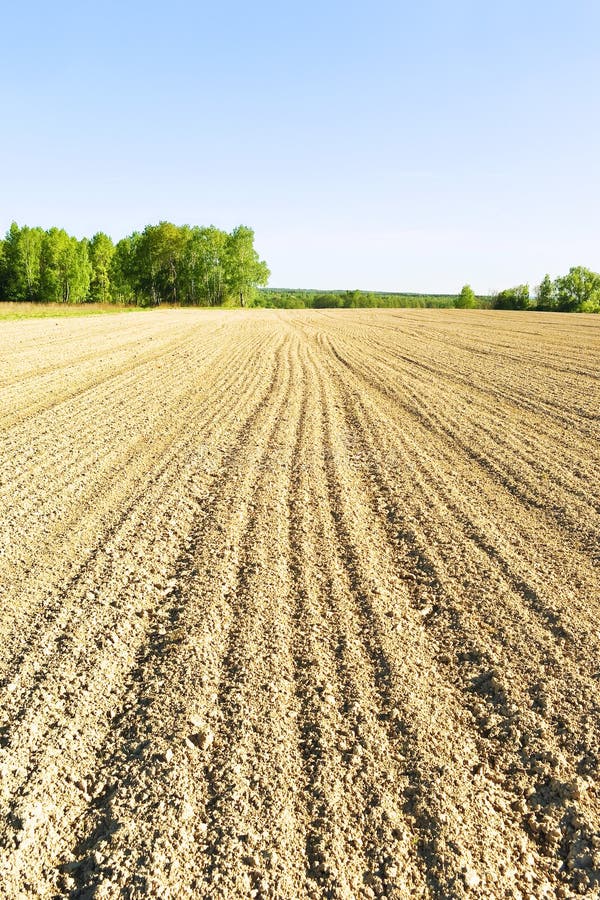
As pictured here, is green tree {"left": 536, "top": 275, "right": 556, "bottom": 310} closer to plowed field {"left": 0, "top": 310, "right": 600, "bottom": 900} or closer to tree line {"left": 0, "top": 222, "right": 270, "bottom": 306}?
tree line {"left": 0, "top": 222, "right": 270, "bottom": 306}

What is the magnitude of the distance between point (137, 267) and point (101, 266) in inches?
272

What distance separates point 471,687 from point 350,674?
692mm

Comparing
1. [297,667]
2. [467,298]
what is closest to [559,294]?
[467,298]

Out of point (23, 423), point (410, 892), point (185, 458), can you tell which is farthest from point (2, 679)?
point (23, 423)

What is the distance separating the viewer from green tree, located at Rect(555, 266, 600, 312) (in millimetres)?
77250

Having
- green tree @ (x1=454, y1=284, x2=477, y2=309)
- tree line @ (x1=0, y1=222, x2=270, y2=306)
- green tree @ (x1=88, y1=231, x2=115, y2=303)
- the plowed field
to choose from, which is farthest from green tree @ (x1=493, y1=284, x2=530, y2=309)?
the plowed field

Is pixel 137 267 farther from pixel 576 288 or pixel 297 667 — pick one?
pixel 297 667

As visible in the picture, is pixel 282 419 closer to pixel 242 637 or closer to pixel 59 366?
pixel 242 637

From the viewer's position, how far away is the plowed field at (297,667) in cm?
233

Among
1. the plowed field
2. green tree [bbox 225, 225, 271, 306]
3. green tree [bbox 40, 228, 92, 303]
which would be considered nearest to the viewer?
the plowed field

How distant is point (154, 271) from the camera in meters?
68.2

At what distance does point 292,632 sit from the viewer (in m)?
3.72

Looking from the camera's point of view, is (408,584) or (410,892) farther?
(408,584)

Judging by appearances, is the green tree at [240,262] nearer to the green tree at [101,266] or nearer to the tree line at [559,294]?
the green tree at [101,266]
